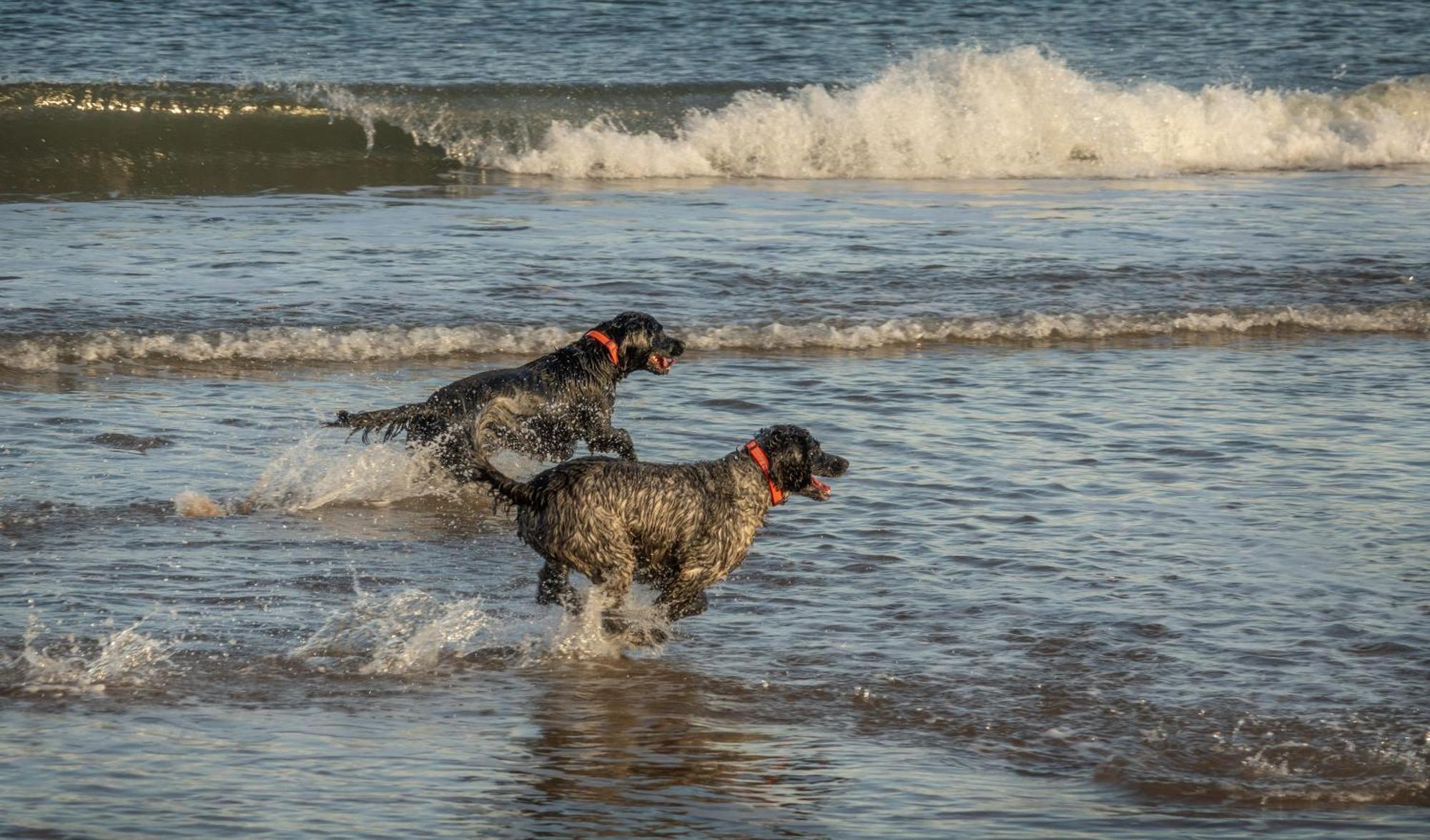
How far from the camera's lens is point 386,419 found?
8.76 m

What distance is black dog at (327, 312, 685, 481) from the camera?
8844 mm

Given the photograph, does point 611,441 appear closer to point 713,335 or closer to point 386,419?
point 386,419

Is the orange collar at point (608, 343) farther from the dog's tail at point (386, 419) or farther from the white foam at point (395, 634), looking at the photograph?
the white foam at point (395, 634)

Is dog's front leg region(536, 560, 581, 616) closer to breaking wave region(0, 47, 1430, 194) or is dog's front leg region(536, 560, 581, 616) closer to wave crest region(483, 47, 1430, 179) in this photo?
breaking wave region(0, 47, 1430, 194)

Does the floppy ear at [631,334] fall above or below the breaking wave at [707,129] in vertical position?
below

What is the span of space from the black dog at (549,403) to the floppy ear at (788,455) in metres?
1.80

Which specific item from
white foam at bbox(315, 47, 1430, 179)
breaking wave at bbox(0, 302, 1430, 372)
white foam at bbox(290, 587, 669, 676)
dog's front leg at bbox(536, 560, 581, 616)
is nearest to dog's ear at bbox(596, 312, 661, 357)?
white foam at bbox(290, 587, 669, 676)

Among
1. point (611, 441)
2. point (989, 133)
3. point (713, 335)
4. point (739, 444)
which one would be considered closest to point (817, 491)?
A: point (611, 441)

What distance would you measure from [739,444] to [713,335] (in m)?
2.71

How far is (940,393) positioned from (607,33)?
1612cm

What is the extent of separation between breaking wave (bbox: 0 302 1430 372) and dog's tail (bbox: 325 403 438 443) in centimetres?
324

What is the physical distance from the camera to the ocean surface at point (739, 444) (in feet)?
19.5

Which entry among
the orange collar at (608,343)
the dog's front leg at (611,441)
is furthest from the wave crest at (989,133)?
the dog's front leg at (611,441)

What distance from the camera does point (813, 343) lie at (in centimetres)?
1254
